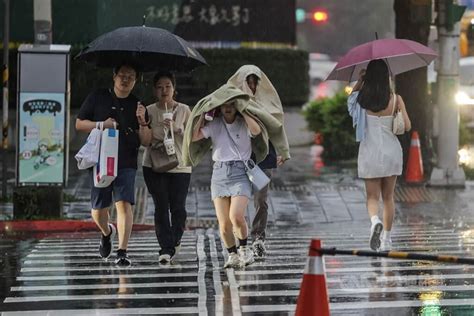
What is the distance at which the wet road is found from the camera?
355 inches

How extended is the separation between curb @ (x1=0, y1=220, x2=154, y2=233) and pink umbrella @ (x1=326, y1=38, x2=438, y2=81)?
4593mm

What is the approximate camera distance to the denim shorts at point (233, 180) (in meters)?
10.8

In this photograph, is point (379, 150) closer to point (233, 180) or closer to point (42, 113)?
point (233, 180)

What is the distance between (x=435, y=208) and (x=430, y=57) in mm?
6016

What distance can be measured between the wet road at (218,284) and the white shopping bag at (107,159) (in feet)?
2.67

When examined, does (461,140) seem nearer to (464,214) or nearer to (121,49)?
(464,214)

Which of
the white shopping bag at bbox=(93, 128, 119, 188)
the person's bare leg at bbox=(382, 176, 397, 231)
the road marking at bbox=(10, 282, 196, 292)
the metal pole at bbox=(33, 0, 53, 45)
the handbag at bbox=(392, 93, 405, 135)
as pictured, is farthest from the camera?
the metal pole at bbox=(33, 0, 53, 45)

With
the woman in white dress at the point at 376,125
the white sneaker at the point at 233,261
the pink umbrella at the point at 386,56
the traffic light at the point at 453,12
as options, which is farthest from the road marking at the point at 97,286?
the traffic light at the point at 453,12

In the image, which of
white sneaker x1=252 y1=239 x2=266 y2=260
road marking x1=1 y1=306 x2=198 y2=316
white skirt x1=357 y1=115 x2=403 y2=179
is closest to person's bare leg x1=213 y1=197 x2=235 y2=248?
white sneaker x1=252 y1=239 x2=266 y2=260

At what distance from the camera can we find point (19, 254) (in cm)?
1287

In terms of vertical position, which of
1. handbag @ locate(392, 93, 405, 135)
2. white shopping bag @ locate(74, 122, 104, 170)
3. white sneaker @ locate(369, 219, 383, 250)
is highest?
handbag @ locate(392, 93, 405, 135)

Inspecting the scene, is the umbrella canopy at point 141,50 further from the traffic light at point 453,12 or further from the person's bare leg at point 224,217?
the traffic light at point 453,12

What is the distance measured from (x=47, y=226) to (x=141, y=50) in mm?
5273

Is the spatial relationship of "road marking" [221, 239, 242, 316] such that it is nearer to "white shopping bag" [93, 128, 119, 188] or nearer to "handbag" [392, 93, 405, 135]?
"white shopping bag" [93, 128, 119, 188]
